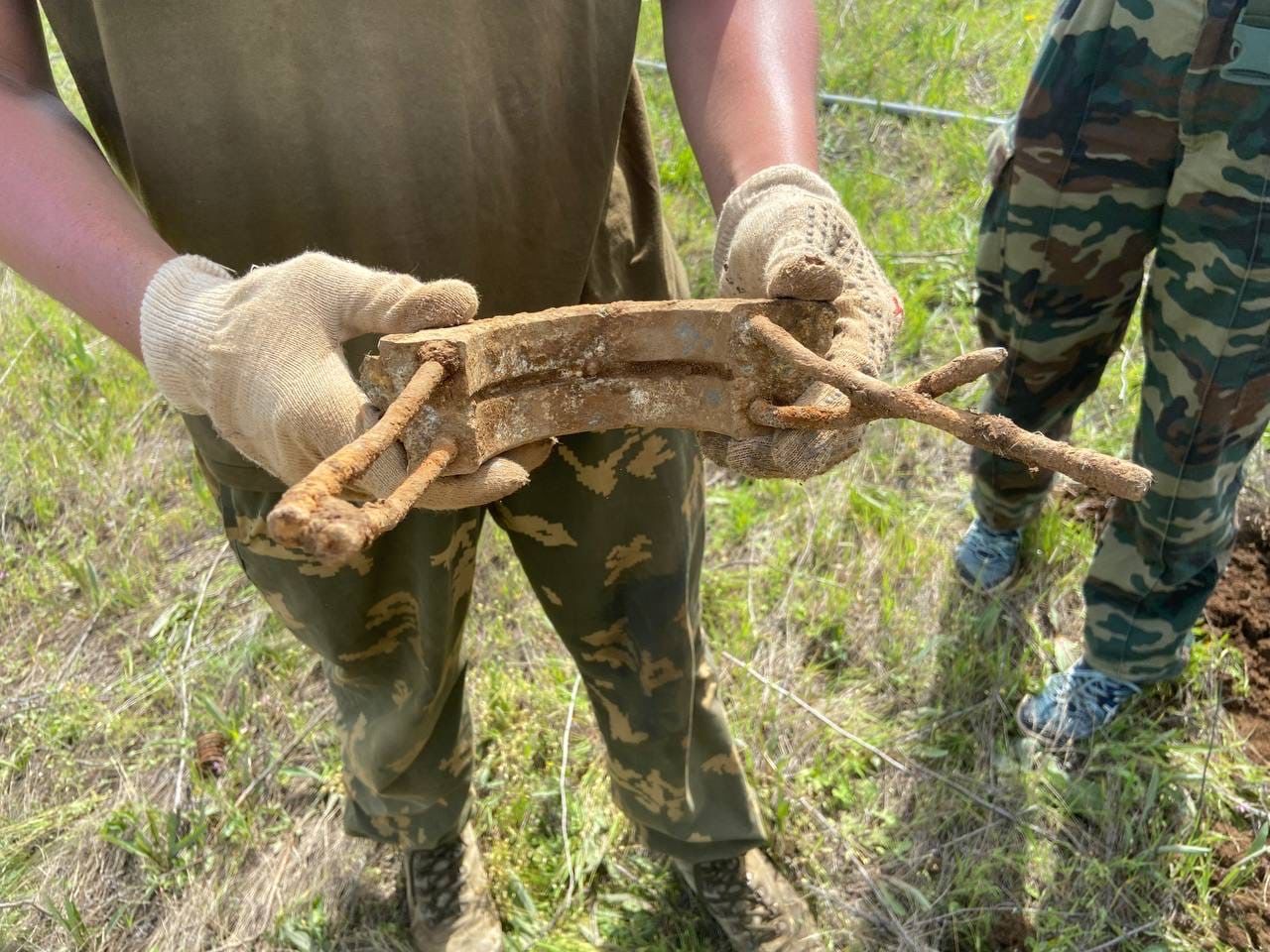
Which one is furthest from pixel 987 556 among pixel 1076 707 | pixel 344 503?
pixel 344 503

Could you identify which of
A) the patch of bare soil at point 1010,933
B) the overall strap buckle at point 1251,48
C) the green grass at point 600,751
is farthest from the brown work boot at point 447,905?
the overall strap buckle at point 1251,48

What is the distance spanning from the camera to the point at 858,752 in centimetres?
219

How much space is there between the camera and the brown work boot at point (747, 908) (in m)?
1.91

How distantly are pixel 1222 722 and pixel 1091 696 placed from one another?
0.31m

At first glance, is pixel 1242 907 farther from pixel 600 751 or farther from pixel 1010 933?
pixel 600 751

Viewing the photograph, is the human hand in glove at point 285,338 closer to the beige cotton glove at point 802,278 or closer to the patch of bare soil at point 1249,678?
the beige cotton glove at point 802,278

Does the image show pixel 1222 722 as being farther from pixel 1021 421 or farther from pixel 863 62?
pixel 863 62

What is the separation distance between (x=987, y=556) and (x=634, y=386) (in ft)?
5.19

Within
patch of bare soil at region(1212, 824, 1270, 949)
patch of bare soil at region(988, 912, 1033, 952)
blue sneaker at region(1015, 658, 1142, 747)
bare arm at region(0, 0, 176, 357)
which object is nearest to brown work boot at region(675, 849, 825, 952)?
patch of bare soil at region(988, 912, 1033, 952)

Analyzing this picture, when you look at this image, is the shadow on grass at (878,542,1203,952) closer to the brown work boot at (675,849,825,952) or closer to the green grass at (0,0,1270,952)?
the green grass at (0,0,1270,952)

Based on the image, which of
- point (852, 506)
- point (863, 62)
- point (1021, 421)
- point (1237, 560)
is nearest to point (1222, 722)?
point (1237, 560)

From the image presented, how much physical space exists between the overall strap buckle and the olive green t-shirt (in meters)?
1.02

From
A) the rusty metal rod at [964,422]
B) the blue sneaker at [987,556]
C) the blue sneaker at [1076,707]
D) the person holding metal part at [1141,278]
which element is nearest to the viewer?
the rusty metal rod at [964,422]

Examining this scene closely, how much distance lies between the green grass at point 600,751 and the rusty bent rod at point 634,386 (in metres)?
1.26
